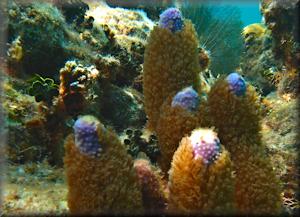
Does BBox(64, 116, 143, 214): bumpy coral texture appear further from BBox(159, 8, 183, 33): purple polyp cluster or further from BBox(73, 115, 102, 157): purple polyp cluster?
BBox(159, 8, 183, 33): purple polyp cluster

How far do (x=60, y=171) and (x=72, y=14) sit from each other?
278 centimetres

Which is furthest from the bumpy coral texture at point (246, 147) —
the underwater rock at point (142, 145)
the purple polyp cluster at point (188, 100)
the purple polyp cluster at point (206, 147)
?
the underwater rock at point (142, 145)

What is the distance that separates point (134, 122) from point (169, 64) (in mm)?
1447

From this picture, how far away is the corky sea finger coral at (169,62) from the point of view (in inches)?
107

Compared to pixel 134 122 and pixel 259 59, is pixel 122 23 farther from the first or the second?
pixel 259 59

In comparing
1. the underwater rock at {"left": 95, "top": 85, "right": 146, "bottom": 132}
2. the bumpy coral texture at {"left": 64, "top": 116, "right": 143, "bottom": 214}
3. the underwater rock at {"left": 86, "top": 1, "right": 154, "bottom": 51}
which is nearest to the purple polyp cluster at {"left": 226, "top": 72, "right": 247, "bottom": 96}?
the bumpy coral texture at {"left": 64, "top": 116, "right": 143, "bottom": 214}

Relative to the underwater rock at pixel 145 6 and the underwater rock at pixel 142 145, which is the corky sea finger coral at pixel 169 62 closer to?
the underwater rock at pixel 142 145

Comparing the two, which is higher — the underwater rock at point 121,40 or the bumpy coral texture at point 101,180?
the underwater rock at point 121,40

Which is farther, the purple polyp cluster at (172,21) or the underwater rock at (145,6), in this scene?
the underwater rock at (145,6)

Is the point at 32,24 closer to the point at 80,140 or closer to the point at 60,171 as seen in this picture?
the point at 60,171

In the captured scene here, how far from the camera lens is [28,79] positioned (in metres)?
3.63

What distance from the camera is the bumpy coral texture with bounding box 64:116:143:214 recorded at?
6.14 feet

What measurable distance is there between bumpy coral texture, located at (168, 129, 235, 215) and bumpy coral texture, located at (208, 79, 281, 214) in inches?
11.6

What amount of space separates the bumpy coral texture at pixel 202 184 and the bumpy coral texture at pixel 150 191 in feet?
0.89
